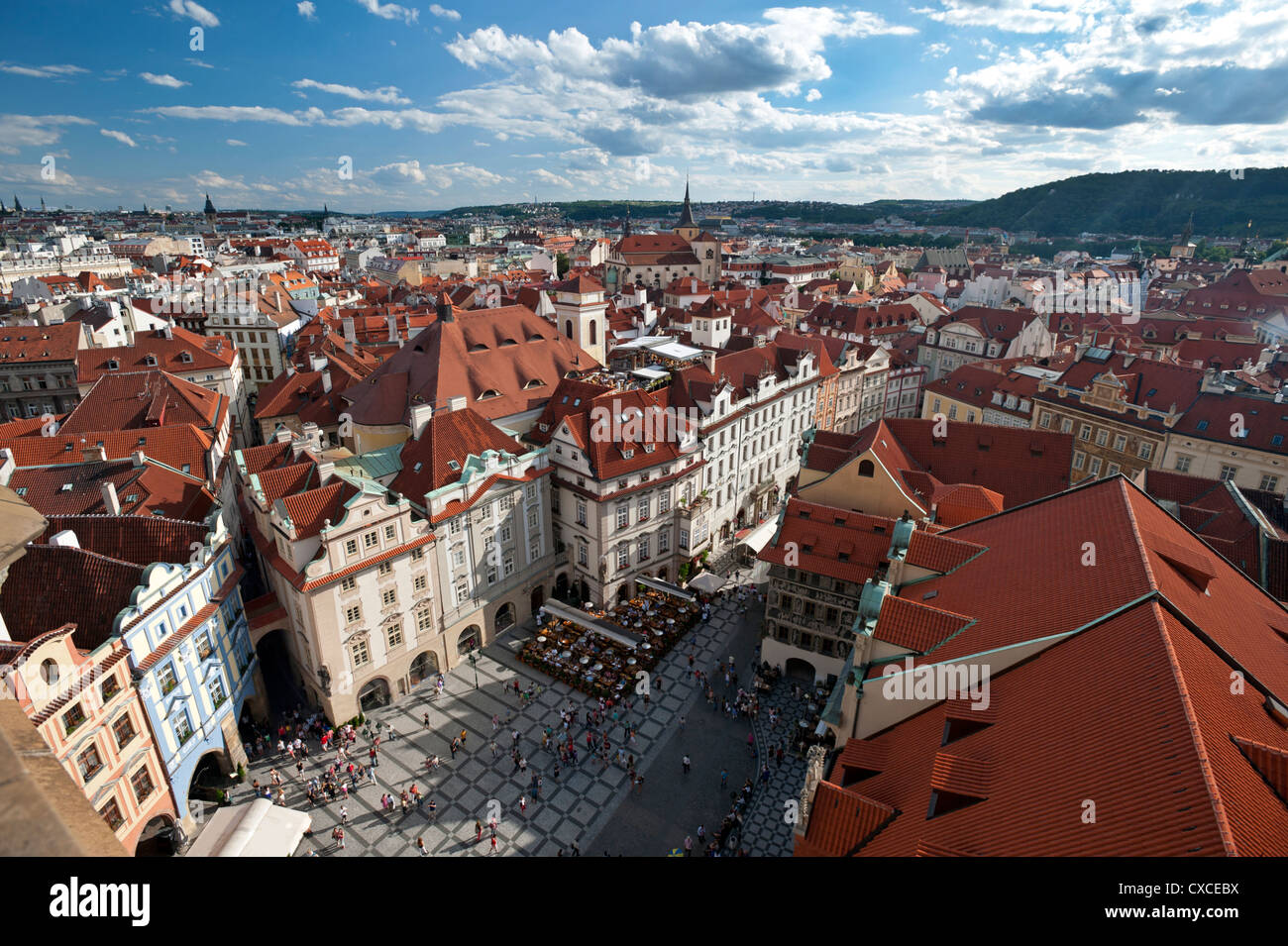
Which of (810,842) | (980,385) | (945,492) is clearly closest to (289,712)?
(810,842)

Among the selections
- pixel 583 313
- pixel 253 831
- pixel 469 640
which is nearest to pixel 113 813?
pixel 253 831

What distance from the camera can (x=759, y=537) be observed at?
46719 mm

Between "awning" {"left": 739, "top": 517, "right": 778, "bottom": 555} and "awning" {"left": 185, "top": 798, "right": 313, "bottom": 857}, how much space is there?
29.4m

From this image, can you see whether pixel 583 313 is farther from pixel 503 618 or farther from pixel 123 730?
pixel 123 730

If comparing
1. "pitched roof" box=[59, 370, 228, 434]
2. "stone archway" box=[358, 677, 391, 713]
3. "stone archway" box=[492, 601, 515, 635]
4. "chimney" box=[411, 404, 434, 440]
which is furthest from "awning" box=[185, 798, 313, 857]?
"pitched roof" box=[59, 370, 228, 434]

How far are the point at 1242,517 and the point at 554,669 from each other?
36837 mm

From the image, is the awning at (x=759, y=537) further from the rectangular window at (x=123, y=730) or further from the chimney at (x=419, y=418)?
the rectangular window at (x=123, y=730)

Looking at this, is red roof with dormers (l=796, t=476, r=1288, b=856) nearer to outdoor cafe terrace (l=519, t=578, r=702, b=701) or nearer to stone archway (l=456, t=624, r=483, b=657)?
outdoor cafe terrace (l=519, t=578, r=702, b=701)

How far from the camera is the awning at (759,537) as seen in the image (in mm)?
45875

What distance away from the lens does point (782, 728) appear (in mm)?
35844

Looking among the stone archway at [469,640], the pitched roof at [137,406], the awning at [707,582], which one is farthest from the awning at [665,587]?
the pitched roof at [137,406]

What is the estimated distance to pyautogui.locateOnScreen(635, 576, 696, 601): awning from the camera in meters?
45.7

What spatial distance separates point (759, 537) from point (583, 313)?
30.0 metres

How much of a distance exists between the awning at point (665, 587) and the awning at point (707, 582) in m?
0.79
